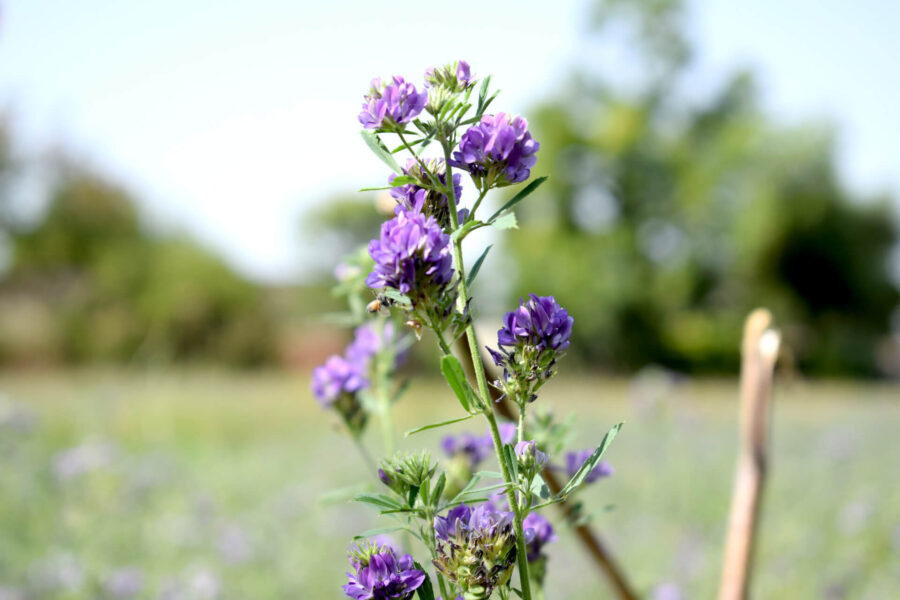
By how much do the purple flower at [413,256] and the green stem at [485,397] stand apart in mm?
17

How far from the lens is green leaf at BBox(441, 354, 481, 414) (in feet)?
1.57

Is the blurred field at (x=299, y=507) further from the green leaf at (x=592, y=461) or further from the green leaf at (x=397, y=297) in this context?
the green leaf at (x=397, y=297)

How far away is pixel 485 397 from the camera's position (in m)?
0.49

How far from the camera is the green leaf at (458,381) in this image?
0.48 meters

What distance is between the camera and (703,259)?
57.6 ft

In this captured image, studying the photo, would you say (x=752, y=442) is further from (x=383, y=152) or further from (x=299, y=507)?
(x=299, y=507)

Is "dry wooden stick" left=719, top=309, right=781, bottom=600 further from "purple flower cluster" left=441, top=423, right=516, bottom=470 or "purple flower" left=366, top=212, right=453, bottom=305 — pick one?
"purple flower" left=366, top=212, right=453, bottom=305

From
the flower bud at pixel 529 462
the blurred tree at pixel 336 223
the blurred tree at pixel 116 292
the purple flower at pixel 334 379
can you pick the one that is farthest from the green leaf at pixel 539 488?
the blurred tree at pixel 336 223

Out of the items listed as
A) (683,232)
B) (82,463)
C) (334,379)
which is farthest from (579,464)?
(683,232)

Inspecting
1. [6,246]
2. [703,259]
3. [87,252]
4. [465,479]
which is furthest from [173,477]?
[703,259]

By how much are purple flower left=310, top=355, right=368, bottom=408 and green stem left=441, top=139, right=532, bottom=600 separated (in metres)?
0.46

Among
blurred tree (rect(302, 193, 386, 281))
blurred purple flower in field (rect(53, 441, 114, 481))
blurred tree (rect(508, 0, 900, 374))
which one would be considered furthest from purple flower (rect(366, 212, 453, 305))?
blurred tree (rect(302, 193, 386, 281))

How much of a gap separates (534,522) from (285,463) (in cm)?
465

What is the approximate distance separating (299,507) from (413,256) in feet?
11.2
